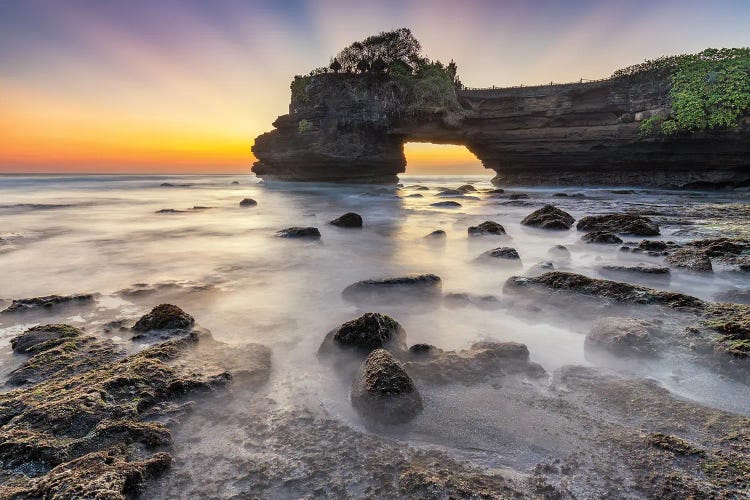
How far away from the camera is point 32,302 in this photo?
12.2ft

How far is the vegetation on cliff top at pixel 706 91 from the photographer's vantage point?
16250 millimetres

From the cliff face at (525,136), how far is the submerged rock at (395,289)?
20.0 m

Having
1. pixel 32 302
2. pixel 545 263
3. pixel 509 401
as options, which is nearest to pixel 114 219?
pixel 32 302

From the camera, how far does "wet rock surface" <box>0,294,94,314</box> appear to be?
12.0 ft

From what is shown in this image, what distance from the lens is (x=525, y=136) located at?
21.6 m

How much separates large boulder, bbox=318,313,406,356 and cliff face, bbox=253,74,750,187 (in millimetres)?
21519

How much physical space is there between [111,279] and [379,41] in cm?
2275

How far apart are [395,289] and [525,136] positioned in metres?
20.5

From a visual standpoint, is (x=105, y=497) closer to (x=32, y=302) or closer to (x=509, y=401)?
(x=509, y=401)

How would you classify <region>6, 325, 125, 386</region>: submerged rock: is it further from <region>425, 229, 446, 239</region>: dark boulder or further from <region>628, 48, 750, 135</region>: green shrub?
<region>628, 48, 750, 135</region>: green shrub

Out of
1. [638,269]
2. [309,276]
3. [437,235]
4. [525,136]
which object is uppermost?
[525,136]

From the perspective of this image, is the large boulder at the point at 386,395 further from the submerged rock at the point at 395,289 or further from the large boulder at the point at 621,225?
the large boulder at the point at 621,225

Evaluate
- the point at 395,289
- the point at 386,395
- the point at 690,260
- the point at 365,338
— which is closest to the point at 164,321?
the point at 365,338

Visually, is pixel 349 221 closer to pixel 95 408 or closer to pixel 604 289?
pixel 604 289
